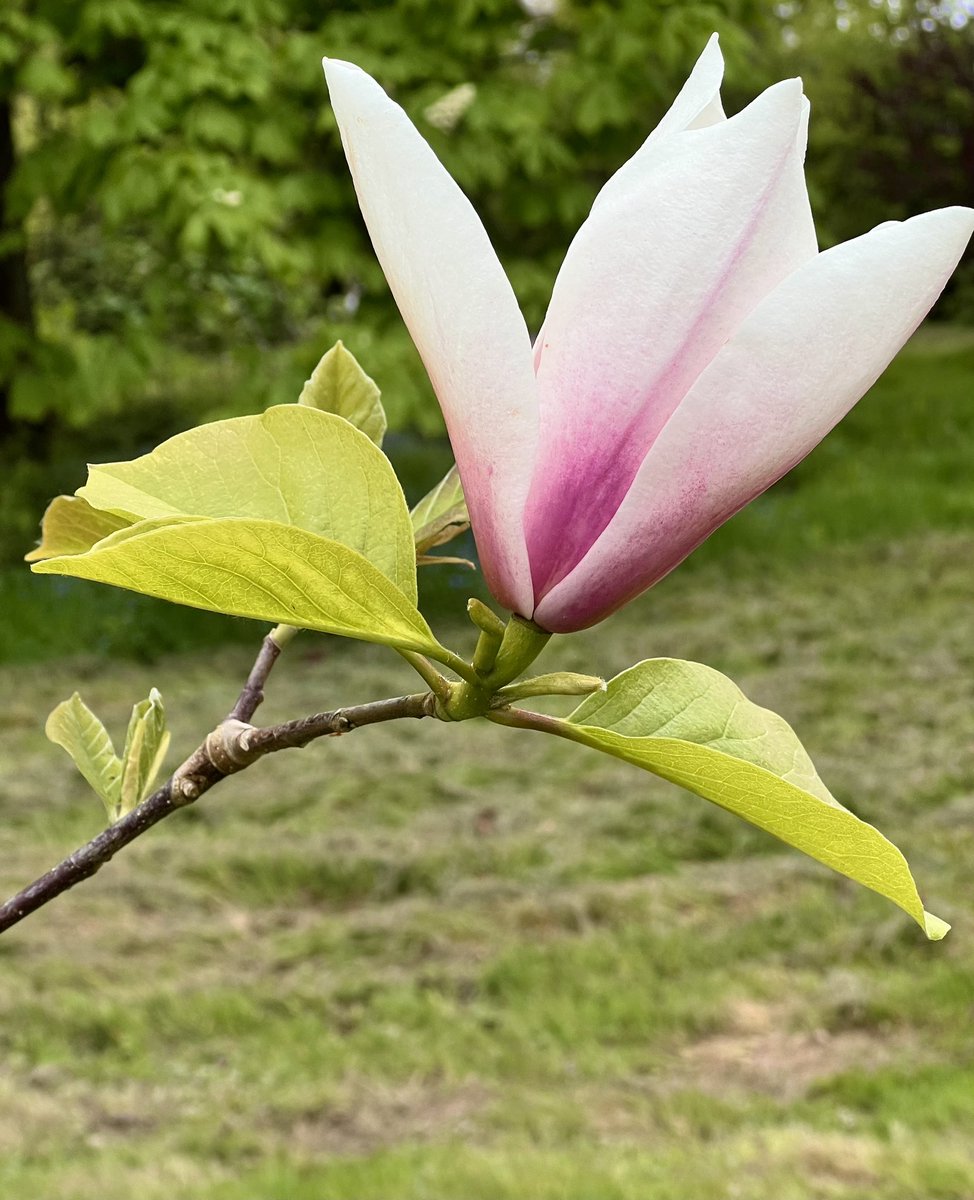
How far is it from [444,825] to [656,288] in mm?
3309

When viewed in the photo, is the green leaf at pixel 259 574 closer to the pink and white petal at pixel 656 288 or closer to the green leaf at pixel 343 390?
the pink and white petal at pixel 656 288

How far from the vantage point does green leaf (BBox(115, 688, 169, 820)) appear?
49cm

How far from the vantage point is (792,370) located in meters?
0.34

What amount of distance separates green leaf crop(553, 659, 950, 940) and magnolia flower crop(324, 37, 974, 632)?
3cm

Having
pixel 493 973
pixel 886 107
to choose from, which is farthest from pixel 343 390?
pixel 886 107

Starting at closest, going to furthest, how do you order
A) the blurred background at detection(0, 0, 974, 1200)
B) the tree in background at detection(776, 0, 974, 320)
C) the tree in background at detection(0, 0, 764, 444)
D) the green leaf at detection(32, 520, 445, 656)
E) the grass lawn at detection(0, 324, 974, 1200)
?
the green leaf at detection(32, 520, 445, 656), the grass lawn at detection(0, 324, 974, 1200), the blurred background at detection(0, 0, 974, 1200), the tree in background at detection(0, 0, 764, 444), the tree in background at detection(776, 0, 974, 320)

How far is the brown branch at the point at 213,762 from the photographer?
365mm

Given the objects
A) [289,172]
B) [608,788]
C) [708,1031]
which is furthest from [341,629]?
[289,172]

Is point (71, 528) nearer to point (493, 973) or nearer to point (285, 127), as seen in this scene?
point (493, 973)

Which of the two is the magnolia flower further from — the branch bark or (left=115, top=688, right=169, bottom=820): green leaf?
(left=115, top=688, right=169, bottom=820): green leaf

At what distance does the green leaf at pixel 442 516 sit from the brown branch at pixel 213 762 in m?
0.08

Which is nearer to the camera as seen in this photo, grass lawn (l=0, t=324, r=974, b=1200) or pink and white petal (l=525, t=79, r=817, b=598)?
pink and white petal (l=525, t=79, r=817, b=598)

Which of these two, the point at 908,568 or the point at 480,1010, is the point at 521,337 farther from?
the point at 908,568

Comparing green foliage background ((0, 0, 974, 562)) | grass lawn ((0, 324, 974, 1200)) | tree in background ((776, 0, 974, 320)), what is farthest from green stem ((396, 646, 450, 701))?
tree in background ((776, 0, 974, 320))
